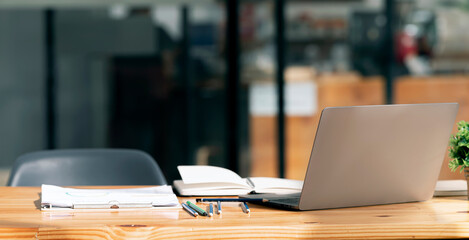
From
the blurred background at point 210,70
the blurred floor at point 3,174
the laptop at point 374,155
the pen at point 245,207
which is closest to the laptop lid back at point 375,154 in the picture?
the laptop at point 374,155

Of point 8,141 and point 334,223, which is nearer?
point 334,223

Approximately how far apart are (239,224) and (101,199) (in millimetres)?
401

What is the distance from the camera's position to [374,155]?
1539 millimetres

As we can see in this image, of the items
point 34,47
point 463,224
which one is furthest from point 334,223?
point 34,47

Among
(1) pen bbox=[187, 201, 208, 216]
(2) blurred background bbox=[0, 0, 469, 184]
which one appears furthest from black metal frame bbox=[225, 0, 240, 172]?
(1) pen bbox=[187, 201, 208, 216]

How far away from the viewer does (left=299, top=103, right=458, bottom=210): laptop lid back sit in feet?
4.82

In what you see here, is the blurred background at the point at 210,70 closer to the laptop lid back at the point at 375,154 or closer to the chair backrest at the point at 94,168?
the chair backrest at the point at 94,168

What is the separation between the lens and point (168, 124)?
4.68 meters

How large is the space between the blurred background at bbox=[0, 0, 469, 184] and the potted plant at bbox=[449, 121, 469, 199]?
9.60 ft

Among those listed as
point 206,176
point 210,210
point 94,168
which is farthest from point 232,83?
point 210,210

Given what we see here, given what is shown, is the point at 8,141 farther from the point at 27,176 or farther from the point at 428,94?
the point at 428,94

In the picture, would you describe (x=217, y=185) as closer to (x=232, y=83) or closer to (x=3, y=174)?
(x=232, y=83)

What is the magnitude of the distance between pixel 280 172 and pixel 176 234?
346cm

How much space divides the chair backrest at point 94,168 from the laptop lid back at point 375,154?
100cm
